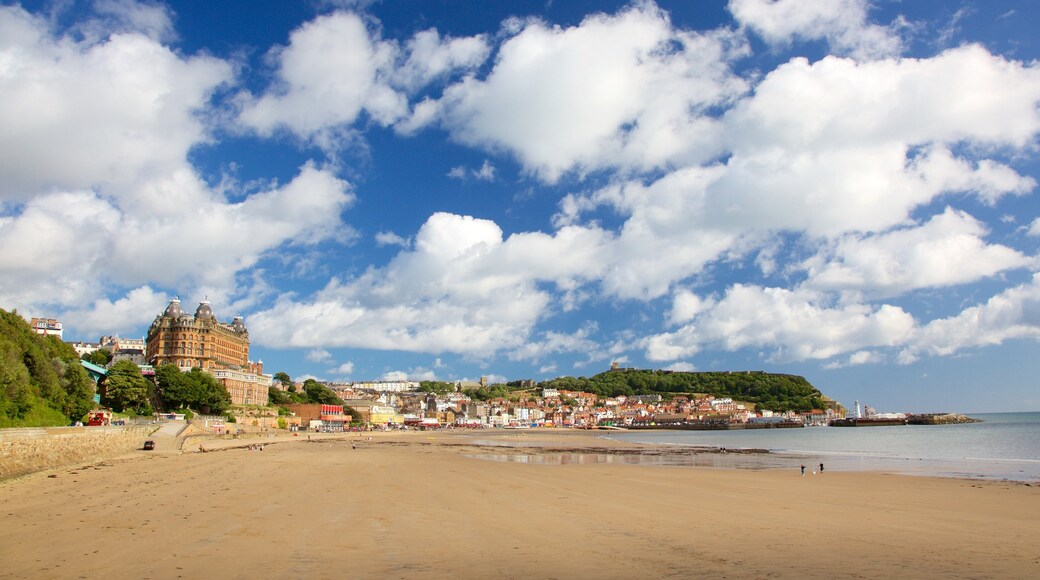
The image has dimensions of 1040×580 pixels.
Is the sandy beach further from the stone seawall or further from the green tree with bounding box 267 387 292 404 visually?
the green tree with bounding box 267 387 292 404

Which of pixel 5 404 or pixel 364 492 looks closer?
pixel 364 492

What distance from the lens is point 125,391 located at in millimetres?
77000

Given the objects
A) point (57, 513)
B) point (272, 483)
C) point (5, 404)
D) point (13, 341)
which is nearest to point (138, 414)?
point (13, 341)

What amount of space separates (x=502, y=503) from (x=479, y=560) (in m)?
7.92

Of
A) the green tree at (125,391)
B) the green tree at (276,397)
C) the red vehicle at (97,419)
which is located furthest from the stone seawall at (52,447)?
the green tree at (276,397)

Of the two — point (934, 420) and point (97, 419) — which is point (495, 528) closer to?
point (97, 419)

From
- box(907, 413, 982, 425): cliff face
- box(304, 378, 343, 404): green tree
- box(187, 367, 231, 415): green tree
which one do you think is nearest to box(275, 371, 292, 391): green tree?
box(304, 378, 343, 404): green tree

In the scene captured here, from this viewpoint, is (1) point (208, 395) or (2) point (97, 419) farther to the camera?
(1) point (208, 395)

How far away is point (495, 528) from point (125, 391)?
80333mm

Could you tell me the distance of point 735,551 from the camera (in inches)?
457

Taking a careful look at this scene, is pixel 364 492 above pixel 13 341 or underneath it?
underneath

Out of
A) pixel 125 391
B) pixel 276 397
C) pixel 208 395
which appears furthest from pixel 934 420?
pixel 125 391

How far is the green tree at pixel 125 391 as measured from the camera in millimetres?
77125

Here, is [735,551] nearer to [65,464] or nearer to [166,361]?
[65,464]
